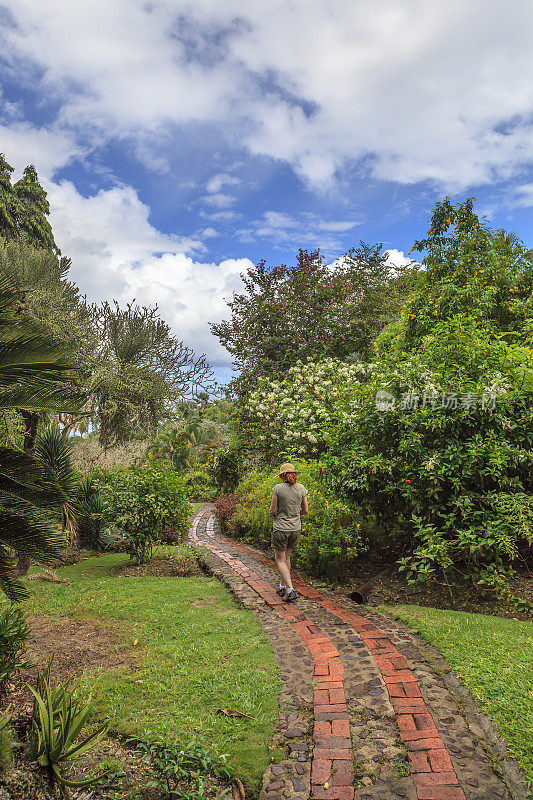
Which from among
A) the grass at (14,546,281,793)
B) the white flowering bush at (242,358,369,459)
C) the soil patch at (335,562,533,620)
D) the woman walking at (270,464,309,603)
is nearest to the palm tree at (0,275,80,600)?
the grass at (14,546,281,793)

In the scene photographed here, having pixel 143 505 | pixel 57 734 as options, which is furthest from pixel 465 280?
pixel 57 734

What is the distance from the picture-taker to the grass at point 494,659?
2885 mm

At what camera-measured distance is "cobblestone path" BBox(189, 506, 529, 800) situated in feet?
8.48

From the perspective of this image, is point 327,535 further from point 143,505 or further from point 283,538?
point 143,505

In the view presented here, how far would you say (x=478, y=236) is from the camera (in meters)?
13.0

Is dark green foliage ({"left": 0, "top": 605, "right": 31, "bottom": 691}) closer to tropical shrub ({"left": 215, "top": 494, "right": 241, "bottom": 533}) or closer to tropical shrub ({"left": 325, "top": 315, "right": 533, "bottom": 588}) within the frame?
tropical shrub ({"left": 325, "top": 315, "right": 533, "bottom": 588})

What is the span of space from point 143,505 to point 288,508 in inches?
115

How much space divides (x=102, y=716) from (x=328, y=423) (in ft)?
15.1

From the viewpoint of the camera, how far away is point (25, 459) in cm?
376

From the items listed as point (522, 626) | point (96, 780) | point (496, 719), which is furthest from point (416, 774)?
point (522, 626)

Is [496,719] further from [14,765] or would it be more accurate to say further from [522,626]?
[14,765]

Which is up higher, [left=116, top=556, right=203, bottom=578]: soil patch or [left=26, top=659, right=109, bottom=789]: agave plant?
[left=26, top=659, right=109, bottom=789]: agave plant

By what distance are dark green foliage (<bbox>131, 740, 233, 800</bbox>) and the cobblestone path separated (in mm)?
276

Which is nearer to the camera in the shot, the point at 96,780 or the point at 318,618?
the point at 96,780
